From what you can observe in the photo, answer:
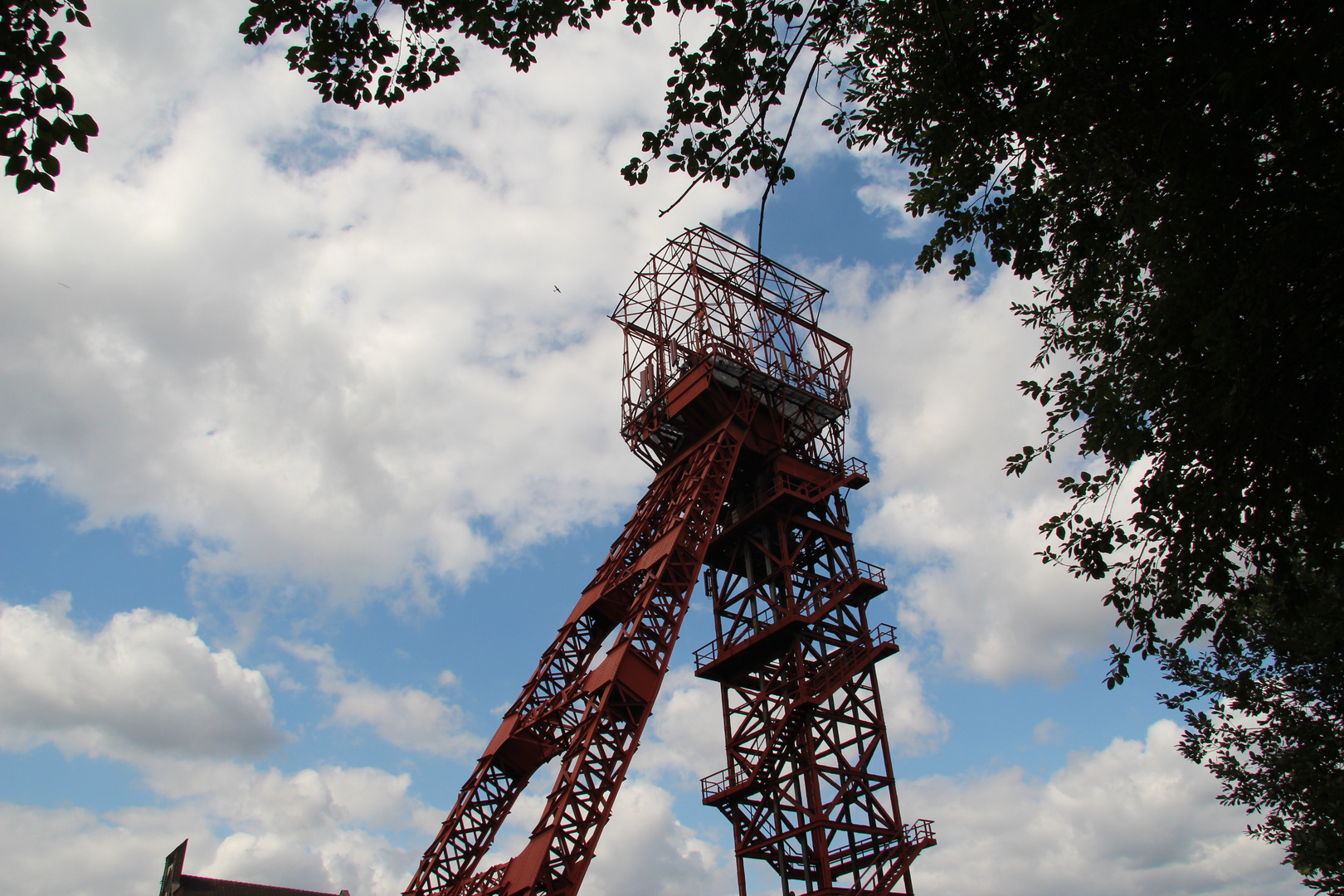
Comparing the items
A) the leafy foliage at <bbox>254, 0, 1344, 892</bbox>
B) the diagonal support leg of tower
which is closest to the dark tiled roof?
the diagonal support leg of tower

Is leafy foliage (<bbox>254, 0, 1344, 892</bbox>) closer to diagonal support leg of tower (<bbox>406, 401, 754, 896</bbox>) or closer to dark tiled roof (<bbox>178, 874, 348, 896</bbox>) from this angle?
diagonal support leg of tower (<bbox>406, 401, 754, 896</bbox>)

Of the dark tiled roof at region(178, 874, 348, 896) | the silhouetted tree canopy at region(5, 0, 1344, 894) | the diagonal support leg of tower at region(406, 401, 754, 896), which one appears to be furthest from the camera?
the dark tiled roof at region(178, 874, 348, 896)

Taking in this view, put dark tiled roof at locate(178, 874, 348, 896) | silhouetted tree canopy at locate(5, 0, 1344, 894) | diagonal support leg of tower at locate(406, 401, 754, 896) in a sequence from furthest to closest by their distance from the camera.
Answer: dark tiled roof at locate(178, 874, 348, 896) < diagonal support leg of tower at locate(406, 401, 754, 896) < silhouetted tree canopy at locate(5, 0, 1344, 894)

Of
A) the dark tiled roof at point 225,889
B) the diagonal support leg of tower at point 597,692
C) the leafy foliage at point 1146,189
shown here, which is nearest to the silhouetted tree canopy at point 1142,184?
the leafy foliage at point 1146,189

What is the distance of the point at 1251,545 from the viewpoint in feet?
23.7

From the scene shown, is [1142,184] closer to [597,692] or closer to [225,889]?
[597,692]

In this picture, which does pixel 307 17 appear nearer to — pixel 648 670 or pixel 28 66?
pixel 28 66

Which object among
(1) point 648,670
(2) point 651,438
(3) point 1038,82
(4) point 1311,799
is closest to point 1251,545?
(3) point 1038,82

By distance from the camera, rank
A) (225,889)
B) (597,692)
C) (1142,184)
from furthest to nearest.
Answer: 1. (225,889)
2. (597,692)
3. (1142,184)

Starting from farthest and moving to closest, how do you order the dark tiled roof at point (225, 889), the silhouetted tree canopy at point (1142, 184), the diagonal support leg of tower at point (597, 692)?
the dark tiled roof at point (225, 889), the diagonal support leg of tower at point (597, 692), the silhouetted tree canopy at point (1142, 184)

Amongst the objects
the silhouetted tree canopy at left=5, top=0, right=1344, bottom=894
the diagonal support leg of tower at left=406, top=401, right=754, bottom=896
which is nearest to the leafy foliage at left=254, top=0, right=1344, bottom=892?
the silhouetted tree canopy at left=5, top=0, right=1344, bottom=894

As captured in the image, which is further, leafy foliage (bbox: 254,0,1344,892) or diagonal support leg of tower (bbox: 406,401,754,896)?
diagonal support leg of tower (bbox: 406,401,754,896)

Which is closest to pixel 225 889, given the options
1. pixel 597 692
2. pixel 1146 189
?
pixel 597 692

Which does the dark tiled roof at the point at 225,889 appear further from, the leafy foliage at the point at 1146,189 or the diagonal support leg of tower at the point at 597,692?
the leafy foliage at the point at 1146,189
